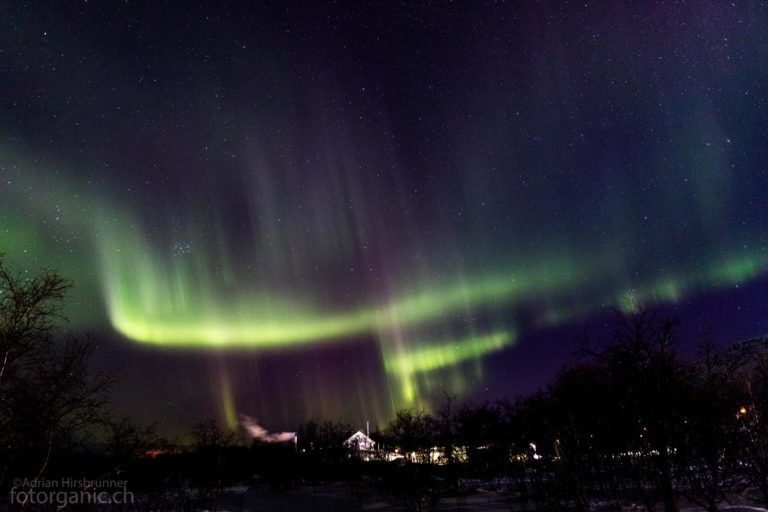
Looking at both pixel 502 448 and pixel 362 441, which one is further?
pixel 362 441

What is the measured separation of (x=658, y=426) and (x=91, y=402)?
1359cm

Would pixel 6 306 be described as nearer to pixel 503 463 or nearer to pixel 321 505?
pixel 321 505

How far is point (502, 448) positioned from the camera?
45.2 metres

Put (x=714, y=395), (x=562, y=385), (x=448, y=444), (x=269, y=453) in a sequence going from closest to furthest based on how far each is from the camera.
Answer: (x=714, y=395) < (x=562, y=385) < (x=448, y=444) < (x=269, y=453)

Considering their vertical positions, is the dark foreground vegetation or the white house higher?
the dark foreground vegetation

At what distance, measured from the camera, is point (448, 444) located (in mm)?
42344

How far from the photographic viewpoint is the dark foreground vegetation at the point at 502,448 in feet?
35.1

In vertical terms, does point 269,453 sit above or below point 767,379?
below

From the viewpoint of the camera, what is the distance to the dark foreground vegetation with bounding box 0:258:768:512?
10703 mm

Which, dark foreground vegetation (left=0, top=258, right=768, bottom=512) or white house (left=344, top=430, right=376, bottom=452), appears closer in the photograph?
dark foreground vegetation (left=0, top=258, right=768, bottom=512)

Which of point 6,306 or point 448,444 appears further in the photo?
point 448,444

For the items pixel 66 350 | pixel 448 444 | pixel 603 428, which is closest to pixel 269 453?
pixel 448 444

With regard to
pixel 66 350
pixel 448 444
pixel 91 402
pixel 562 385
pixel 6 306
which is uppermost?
pixel 6 306

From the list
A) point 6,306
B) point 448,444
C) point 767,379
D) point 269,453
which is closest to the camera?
point 6,306
